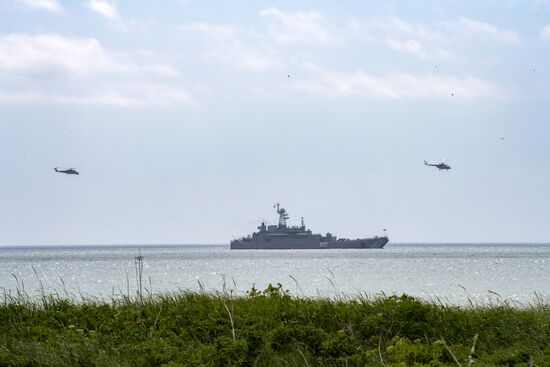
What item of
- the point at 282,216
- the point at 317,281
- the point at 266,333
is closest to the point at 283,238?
the point at 282,216

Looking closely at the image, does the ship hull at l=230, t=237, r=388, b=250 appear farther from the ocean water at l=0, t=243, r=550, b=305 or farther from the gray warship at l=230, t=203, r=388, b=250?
the ocean water at l=0, t=243, r=550, b=305

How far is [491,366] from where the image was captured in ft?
29.0

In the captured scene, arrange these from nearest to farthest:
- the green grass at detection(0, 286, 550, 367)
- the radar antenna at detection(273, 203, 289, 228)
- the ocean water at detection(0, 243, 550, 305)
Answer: the green grass at detection(0, 286, 550, 367) → the ocean water at detection(0, 243, 550, 305) → the radar antenna at detection(273, 203, 289, 228)

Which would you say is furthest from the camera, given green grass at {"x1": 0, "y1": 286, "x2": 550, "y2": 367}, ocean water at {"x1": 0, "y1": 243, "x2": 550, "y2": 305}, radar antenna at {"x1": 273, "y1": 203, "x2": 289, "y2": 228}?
radar antenna at {"x1": 273, "y1": 203, "x2": 289, "y2": 228}

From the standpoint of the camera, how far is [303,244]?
176 metres

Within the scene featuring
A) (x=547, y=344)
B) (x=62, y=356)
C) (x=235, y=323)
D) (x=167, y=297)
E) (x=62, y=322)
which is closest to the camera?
(x=62, y=356)

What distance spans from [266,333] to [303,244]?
16553 centimetres

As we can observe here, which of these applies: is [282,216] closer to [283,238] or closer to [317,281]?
[283,238]

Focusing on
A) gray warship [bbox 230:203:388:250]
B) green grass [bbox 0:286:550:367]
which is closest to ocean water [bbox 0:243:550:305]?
green grass [bbox 0:286:550:367]

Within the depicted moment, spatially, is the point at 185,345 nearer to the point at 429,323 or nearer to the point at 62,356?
the point at 62,356

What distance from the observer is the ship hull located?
170 metres

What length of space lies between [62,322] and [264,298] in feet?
10.5

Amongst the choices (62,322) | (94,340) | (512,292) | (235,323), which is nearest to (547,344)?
(235,323)

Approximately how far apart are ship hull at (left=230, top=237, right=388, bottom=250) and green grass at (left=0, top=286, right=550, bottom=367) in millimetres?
156323
